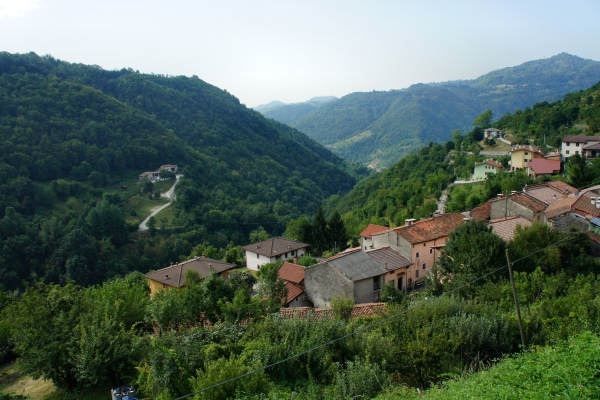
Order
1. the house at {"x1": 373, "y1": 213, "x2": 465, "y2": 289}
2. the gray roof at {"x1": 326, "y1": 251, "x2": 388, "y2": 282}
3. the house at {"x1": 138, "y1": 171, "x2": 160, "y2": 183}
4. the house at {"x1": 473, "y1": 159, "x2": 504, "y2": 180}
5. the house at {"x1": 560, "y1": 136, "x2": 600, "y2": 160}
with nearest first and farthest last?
the gray roof at {"x1": 326, "y1": 251, "x2": 388, "y2": 282}
the house at {"x1": 373, "y1": 213, "x2": 465, "y2": 289}
the house at {"x1": 560, "y1": 136, "x2": 600, "y2": 160}
the house at {"x1": 473, "y1": 159, "x2": 504, "y2": 180}
the house at {"x1": 138, "y1": 171, "x2": 160, "y2": 183}

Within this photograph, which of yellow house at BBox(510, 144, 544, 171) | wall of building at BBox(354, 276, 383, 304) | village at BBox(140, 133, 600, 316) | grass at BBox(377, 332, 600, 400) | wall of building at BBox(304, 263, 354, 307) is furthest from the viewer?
yellow house at BBox(510, 144, 544, 171)

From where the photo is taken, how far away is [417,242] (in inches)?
1035

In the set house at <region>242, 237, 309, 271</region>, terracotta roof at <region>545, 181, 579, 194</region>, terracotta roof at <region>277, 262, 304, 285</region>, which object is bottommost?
house at <region>242, 237, 309, 271</region>

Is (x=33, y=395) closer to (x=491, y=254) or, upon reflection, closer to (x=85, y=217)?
(x=491, y=254)

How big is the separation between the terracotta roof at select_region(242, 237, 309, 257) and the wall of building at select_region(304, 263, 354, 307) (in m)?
14.8

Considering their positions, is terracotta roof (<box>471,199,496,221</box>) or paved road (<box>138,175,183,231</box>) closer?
terracotta roof (<box>471,199,496,221</box>)

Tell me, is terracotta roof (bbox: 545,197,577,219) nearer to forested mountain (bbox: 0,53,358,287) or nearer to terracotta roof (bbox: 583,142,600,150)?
terracotta roof (bbox: 583,142,600,150)

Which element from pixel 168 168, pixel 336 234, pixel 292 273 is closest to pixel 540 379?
pixel 292 273

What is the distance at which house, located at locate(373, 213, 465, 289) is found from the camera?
26.1 metres

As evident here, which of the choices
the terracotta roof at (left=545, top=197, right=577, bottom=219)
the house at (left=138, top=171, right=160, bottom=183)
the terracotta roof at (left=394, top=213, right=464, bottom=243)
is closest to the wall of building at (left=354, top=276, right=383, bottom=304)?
the terracotta roof at (left=394, top=213, right=464, bottom=243)

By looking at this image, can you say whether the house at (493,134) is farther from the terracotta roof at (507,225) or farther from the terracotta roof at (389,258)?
the terracotta roof at (389,258)

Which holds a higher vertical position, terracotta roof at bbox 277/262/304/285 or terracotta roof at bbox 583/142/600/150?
terracotta roof at bbox 583/142/600/150

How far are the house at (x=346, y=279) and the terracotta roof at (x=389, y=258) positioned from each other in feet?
1.96

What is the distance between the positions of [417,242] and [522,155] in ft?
106
